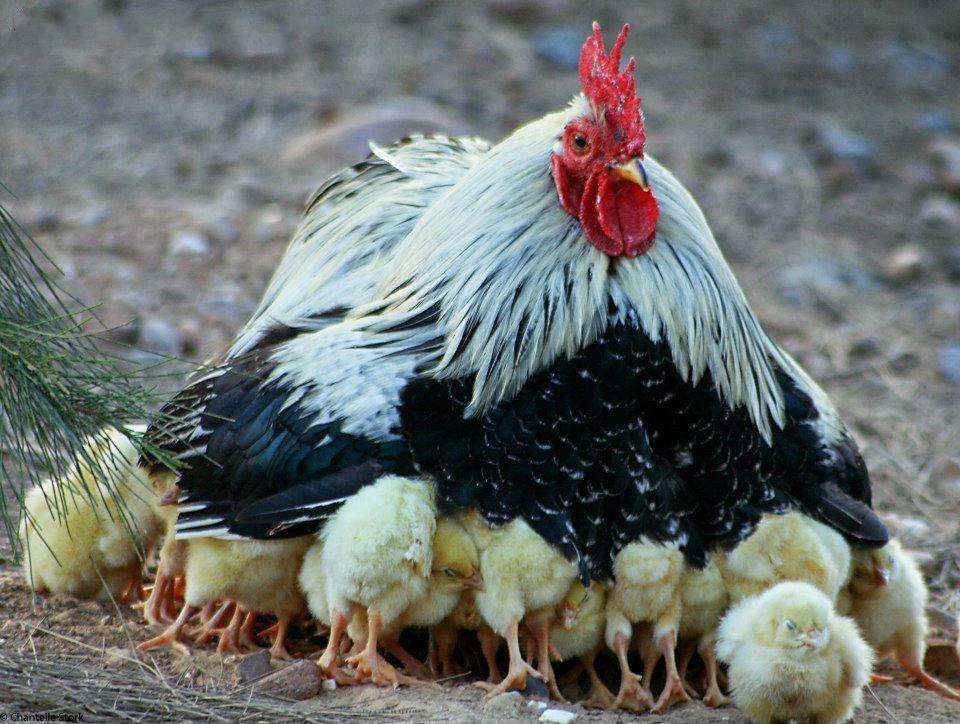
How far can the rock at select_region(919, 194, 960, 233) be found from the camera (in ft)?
32.1

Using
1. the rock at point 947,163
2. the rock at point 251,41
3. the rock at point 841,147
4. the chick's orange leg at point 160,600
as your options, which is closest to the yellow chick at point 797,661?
the chick's orange leg at point 160,600

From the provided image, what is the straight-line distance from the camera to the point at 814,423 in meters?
4.90

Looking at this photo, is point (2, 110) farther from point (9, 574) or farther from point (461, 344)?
point (461, 344)

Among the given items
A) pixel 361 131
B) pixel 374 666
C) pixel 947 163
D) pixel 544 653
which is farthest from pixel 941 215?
pixel 374 666

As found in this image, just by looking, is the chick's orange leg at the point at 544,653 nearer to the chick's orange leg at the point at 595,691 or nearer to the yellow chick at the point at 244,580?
the chick's orange leg at the point at 595,691

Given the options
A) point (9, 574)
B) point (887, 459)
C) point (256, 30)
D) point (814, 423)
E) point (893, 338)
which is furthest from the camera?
point (256, 30)

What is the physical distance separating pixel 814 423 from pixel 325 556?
184cm

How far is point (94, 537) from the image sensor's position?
4941 mm

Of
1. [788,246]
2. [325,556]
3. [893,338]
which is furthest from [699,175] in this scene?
[325,556]

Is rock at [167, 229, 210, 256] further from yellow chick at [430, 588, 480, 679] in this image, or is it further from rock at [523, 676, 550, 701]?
rock at [523, 676, 550, 701]

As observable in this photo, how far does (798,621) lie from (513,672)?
911mm

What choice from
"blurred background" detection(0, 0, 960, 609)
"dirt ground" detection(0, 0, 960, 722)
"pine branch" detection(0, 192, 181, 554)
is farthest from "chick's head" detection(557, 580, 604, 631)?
"blurred background" detection(0, 0, 960, 609)

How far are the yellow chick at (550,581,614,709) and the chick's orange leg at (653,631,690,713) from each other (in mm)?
189

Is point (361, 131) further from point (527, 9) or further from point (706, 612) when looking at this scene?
point (706, 612)
